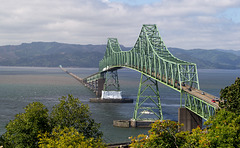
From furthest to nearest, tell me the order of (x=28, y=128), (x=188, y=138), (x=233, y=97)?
(x=233, y=97) < (x=28, y=128) < (x=188, y=138)

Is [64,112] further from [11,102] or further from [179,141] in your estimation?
[11,102]

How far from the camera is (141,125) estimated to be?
91.1 m

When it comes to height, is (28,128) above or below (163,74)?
below

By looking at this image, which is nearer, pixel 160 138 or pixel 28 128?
pixel 160 138

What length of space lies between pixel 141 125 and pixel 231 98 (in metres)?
44.7

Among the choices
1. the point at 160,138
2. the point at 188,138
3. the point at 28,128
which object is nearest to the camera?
the point at 160,138

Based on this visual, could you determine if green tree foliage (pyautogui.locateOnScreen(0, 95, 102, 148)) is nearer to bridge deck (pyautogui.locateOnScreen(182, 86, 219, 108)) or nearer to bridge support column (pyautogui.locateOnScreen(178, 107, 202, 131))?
bridge deck (pyautogui.locateOnScreen(182, 86, 219, 108))

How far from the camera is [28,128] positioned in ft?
139

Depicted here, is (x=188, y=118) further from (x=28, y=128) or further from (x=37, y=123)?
(x=28, y=128)

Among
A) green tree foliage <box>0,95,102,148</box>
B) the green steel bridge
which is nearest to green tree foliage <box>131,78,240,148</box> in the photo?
green tree foliage <box>0,95,102,148</box>

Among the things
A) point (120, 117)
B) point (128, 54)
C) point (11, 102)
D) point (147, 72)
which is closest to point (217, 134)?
point (147, 72)

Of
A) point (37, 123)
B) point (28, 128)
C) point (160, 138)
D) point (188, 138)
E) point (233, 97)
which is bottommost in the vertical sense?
point (28, 128)

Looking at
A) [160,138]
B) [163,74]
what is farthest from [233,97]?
[163,74]

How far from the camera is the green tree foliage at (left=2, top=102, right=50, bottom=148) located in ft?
138
